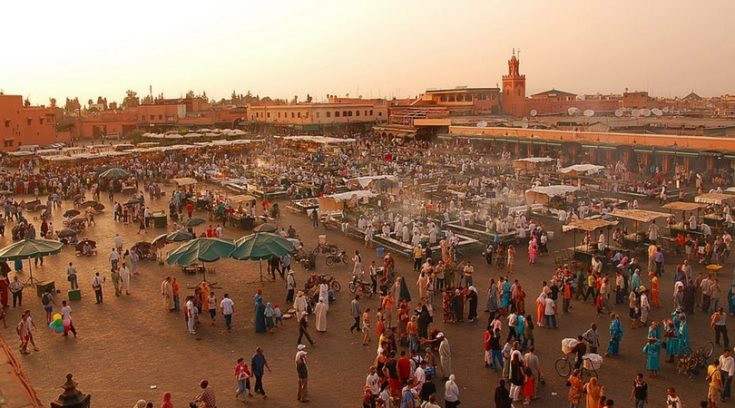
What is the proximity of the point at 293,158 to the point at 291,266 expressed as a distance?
91.9 feet

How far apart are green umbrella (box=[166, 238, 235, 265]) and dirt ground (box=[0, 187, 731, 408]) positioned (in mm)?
1198

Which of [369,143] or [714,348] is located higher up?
[369,143]

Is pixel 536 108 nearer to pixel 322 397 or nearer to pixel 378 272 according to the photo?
pixel 378 272

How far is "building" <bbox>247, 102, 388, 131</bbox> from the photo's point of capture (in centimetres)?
6391

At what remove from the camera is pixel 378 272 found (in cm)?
1661

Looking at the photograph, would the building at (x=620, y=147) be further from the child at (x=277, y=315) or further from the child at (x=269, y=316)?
the child at (x=269, y=316)

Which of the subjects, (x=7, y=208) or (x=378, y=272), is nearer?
(x=378, y=272)

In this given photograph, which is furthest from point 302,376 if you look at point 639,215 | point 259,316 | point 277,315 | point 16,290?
point 639,215

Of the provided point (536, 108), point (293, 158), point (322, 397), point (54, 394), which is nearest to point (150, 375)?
point (54, 394)

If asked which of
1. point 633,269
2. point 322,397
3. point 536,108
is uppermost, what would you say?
point 536,108

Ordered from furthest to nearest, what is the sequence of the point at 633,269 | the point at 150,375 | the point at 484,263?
the point at 484,263 < the point at 633,269 < the point at 150,375

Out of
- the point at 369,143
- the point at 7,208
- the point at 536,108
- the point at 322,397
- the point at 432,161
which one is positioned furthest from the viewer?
the point at 536,108

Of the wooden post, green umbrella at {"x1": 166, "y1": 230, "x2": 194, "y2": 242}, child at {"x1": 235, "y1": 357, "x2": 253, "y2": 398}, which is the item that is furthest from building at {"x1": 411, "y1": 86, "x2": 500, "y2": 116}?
the wooden post

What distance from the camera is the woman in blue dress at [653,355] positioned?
1059 cm
